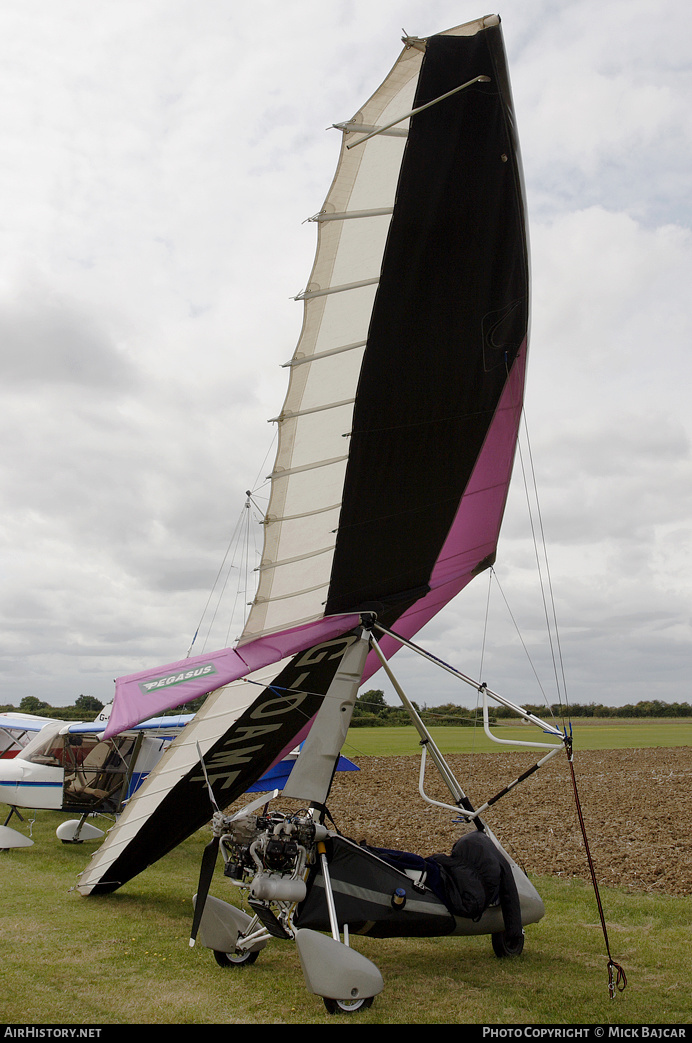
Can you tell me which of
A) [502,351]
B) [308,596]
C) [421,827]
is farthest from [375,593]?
[421,827]

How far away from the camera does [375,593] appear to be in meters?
6.31

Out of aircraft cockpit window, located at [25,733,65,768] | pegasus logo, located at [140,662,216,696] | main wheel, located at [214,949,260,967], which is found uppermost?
pegasus logo, located at [140,662,216,696]

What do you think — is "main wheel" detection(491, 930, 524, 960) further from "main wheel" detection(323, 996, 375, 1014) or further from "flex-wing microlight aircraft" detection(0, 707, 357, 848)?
"flex-wing microlight aircraft" detection(0, 707, 357, 848)

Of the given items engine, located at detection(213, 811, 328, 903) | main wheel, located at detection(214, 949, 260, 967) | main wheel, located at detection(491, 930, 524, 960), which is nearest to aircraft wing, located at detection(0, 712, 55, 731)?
main wheel, located at detection(214, 949, 260, 967)

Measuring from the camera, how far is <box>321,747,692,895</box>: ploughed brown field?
9539 mm

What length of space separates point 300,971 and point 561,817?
860cm

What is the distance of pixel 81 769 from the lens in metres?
11.8

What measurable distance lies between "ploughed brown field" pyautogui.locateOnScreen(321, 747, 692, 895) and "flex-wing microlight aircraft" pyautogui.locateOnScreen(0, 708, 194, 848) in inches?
154

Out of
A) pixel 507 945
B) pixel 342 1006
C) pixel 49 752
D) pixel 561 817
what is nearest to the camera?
pixel 342 1006

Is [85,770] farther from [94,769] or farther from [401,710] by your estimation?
[401,710]

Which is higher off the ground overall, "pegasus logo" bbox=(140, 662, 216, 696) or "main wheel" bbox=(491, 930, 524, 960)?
"pegasus logo" bbox=(140, 662, 216, 696)

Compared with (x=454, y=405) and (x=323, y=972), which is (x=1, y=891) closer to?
(x=323, y=972)

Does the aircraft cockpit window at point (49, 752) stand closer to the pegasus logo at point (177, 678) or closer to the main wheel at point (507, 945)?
the pegasus logo at point (177, 678)

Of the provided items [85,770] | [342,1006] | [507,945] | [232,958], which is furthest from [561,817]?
[342,1006]
